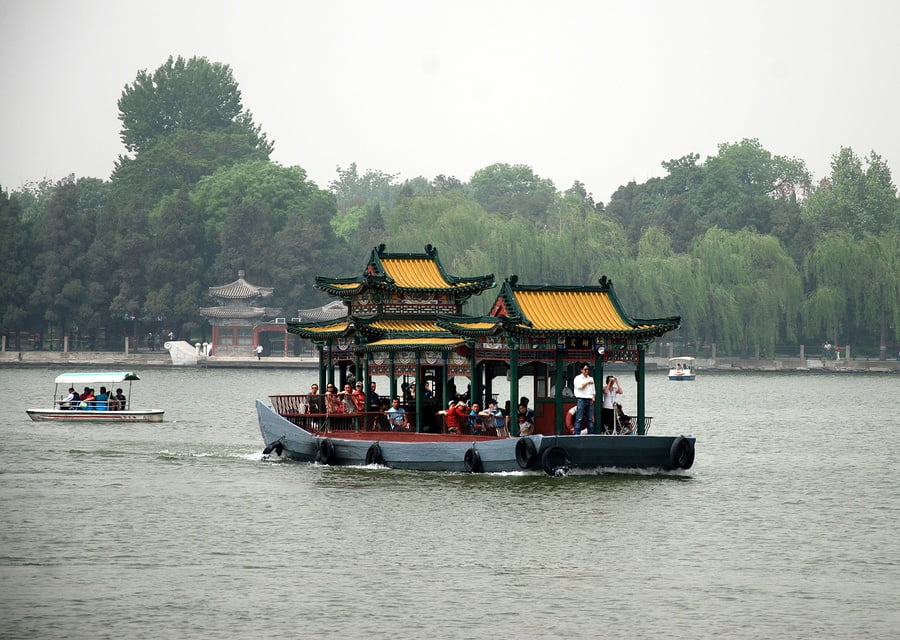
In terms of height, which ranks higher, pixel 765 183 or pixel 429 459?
pixel 765 183

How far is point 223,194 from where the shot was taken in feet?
449

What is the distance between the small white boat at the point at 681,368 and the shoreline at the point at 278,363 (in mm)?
1915

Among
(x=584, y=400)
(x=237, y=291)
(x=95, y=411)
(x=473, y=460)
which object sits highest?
(x=237, y=291)

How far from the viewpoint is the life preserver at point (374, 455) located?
3900 centimetres

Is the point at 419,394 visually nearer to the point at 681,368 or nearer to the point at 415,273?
the point at 415,273

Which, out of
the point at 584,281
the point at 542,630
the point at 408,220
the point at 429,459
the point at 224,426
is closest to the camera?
the point at 542,630

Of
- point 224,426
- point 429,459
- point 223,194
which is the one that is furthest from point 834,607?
point 223,194

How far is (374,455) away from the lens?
3912 centimetres

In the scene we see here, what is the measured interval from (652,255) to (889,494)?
73570mm

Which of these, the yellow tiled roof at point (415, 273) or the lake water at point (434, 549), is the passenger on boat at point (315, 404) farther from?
the yellow tiled roof at point (415, 273)

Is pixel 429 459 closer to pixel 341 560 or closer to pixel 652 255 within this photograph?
pixel 341 560

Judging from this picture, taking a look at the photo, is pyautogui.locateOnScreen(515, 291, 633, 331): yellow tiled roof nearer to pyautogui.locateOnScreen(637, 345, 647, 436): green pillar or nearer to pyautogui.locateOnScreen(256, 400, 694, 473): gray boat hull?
pyautogui.locateOnScreen(637, 345, 647, 436): green pillar

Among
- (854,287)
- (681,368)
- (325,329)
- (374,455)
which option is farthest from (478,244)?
(374,455)

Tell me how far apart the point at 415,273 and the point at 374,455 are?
6.28 meters
